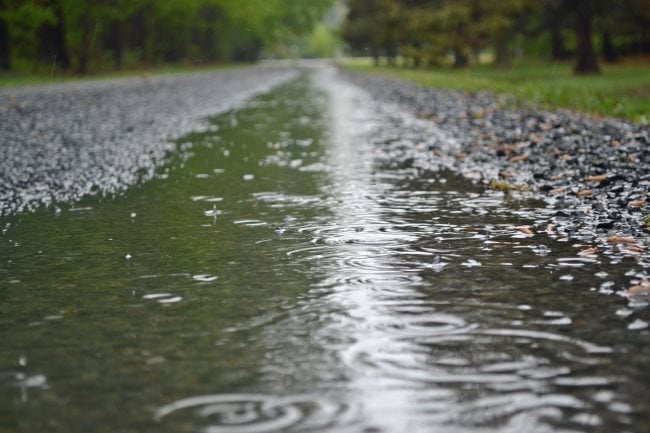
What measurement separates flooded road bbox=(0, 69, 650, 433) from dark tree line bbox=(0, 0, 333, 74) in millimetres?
50624

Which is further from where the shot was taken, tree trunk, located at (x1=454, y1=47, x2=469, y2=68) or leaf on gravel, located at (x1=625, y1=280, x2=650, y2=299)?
tree trunk, located at (x1=454, y1=47, x2=469, y2=68)

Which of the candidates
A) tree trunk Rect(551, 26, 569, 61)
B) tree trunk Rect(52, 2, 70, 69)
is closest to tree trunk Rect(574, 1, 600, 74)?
tree trunk Rect(551, 26, 569, 61)

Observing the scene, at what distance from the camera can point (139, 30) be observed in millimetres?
94875

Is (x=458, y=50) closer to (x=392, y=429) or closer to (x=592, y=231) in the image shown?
(x=592, y=231)

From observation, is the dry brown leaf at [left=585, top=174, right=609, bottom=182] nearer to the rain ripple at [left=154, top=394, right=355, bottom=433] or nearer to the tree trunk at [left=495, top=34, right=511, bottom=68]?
the rain ripple at [left=154, top=394, right=355, bottom=433]

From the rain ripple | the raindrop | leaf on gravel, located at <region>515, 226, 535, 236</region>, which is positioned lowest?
the rain ripple

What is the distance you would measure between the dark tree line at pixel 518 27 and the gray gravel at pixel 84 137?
20.3m

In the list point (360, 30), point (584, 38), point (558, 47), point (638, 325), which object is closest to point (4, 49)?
point (360, 30)

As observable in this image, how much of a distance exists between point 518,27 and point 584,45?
22.9 m

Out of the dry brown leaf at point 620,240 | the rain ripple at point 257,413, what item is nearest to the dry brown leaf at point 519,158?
the dry brown leaf at point 620,240

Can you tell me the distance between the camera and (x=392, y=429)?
175 inches

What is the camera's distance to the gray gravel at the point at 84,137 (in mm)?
13923

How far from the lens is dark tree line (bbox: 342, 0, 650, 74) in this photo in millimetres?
49594

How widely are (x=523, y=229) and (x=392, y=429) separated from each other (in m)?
5.32
